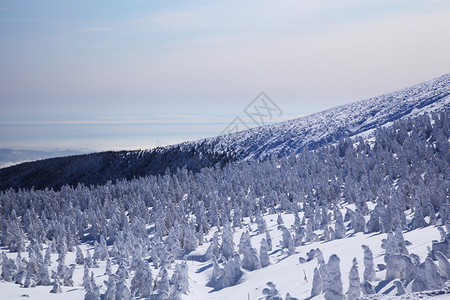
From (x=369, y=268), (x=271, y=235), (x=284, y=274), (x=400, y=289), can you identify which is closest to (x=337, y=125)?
(x=271, y=235)

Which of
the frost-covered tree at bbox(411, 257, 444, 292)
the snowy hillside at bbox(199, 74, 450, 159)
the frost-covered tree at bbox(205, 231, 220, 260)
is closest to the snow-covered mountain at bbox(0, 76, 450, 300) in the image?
the frost-covered tree at bbox(411, 257, 444, 292)

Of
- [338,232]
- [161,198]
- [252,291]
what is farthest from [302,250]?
[161,198]

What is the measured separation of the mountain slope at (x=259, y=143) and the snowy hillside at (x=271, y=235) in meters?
19.1

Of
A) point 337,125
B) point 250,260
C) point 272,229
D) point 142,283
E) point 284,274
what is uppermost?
point 337,125

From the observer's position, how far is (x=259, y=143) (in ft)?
373

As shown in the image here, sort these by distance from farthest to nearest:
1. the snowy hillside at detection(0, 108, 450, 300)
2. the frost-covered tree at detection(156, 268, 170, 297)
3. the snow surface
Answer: the frost-covered tree at detection(156, 268, 170, 297) → the snow surface → the snowy hillside at detection(0, 108, 450, 300)

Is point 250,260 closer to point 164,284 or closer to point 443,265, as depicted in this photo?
point 164,284

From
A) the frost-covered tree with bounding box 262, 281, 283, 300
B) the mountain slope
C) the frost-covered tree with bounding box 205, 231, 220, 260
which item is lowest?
the frost-covered tree with bounding box 262, 281, 283, 300

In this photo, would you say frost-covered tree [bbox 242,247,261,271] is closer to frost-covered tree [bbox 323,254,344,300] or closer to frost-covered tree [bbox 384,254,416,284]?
frost-covered tree [bbox 323,254,344,300]

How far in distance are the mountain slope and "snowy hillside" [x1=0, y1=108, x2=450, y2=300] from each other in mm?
19098

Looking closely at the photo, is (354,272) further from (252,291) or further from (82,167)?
(82,167)

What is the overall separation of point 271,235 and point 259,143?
72.8m

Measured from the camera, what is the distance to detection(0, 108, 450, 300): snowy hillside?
897 inches

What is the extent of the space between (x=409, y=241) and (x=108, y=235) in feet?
125
